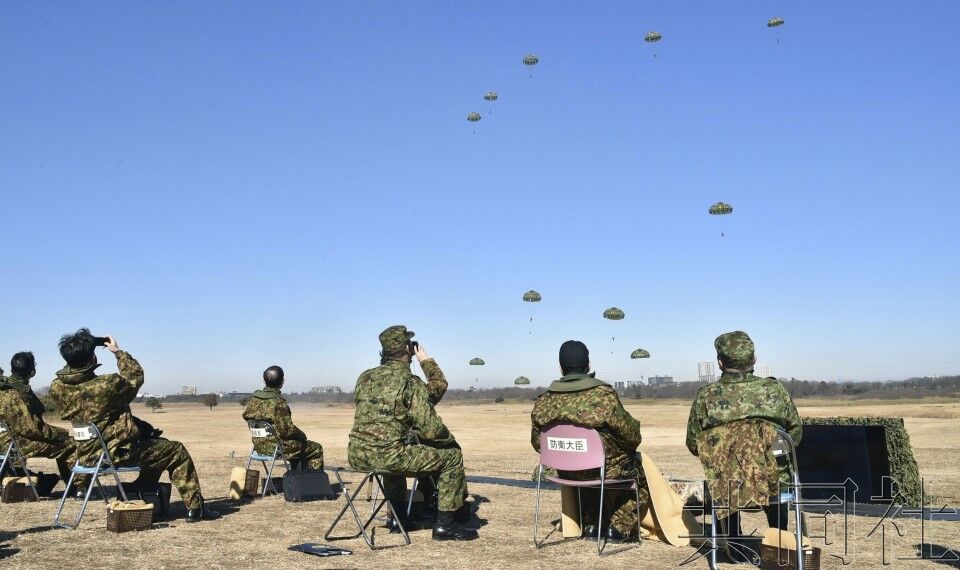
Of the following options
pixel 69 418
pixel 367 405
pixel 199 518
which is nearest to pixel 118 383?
pixel 69 418

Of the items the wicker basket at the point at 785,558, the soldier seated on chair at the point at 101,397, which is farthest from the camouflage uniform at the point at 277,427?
the wicker basket at the point at 785,558

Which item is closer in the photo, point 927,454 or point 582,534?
point 582,534

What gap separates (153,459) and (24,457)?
2.63m

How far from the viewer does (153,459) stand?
30.1 feet

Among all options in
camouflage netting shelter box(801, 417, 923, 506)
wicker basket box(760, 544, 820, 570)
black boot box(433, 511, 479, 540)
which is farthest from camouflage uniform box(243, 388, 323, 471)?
camouflage netting shelter box(801, 417, 923, 506)

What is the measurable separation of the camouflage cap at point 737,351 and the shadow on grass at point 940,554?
2072 millimetres

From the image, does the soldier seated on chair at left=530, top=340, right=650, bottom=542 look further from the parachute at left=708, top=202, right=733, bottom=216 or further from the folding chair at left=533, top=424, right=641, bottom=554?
the parachute at left=708, top=202, right=733, bottom=216

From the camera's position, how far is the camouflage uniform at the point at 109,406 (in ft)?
28.6

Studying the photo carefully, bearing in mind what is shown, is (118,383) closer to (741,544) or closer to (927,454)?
(741,544)

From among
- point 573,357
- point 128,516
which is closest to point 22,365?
→ point 128,516

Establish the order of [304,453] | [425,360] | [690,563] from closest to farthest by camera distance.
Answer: [690,563], [425,360], [304,453]

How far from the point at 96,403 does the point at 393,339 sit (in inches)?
116

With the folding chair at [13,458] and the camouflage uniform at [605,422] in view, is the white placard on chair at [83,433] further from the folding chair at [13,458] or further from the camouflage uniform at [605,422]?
the camouflage uniform at [605,422]

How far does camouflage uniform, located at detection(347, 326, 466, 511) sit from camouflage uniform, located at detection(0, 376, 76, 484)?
4.59 metres
